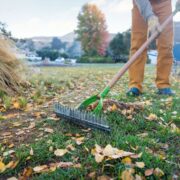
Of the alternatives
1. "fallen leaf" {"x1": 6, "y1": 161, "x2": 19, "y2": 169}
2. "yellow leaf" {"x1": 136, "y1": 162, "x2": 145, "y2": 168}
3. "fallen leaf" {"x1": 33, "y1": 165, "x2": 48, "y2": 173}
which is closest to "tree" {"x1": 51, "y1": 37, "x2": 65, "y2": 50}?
"fallen leaf" {"x1": 6, "y1": 161, "x2": 19, "y2": 169}

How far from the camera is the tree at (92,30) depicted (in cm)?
4519

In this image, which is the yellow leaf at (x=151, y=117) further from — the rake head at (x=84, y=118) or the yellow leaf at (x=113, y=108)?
the rake head at (x=84, y=118)

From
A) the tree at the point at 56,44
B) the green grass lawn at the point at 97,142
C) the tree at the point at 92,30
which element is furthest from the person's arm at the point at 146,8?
the tree at the point at 56,44

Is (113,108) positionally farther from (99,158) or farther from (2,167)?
(2,167)

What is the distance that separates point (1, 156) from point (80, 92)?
286 centimetres

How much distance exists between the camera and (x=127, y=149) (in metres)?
→ 2.16

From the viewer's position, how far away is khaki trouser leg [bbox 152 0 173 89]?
4141 mm

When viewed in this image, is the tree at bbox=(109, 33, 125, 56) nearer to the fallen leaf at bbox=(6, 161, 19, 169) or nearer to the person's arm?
the person's arm

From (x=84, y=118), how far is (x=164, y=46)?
6.70 feet

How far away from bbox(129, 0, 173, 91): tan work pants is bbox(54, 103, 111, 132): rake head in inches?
66.8

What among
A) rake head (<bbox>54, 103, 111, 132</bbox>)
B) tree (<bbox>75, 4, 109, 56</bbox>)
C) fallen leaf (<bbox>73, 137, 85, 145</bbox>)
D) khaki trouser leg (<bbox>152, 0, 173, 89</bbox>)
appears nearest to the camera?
fallen leaf (<bbox>73, 137, 85, 145</bbox>)

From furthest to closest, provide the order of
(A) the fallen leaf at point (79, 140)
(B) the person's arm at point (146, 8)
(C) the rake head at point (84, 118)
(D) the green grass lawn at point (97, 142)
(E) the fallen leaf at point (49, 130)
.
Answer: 1. (B) the person's arm at point (146, 8)
2. (E) the fallen leaf at point (49, 130)
3. (C) the rake head at point (84, 118)
4. (A) the fallen leaf at point (79, 140)
5. (D) the green grass lawn at point (97, 142)

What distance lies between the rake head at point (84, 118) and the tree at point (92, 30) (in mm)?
41367

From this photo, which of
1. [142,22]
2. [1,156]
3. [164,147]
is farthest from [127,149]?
[142,22]
